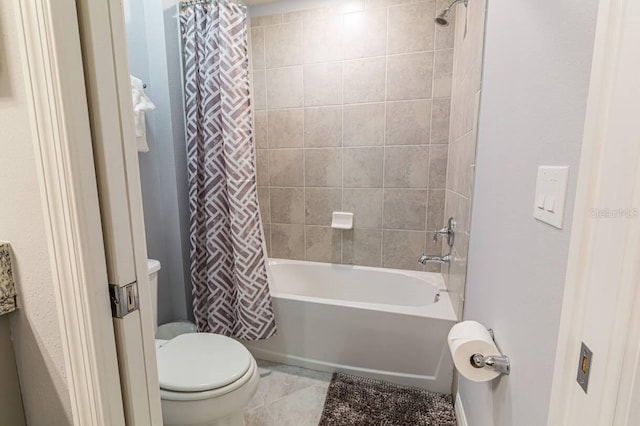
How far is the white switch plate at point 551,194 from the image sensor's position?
60 cm

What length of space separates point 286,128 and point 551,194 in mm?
2012

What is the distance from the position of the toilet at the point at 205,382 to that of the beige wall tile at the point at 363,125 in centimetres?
158

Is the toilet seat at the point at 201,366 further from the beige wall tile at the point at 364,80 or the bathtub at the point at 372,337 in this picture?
the beige wall tile at the point at 364,80

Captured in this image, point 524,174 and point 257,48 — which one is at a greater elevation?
point 257,48

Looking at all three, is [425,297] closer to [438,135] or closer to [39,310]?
[438,135]

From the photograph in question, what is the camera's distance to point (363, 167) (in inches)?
89.7

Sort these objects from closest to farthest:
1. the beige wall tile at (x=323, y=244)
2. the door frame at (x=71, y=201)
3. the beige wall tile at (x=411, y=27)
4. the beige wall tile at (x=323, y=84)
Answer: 1. the door frame at (x=71, y=201)
2. the beige wall tile at (x=411, y=27)
3. the beige wall tile at (x=323, y=84)
4. the beige wall tile at (x=323, y=244)

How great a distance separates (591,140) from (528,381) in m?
0.61

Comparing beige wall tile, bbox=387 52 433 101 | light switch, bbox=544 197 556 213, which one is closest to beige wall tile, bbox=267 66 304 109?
beige wall tile, bbox=387 52 433 101

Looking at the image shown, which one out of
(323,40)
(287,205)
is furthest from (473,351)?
(323,40)

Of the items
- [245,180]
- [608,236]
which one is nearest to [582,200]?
[608,236]

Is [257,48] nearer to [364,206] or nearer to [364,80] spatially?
[364,80]

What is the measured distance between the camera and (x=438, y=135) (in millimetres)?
2090

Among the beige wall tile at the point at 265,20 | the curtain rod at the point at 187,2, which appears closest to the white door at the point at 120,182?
the curtain rod at the point at 187,2
